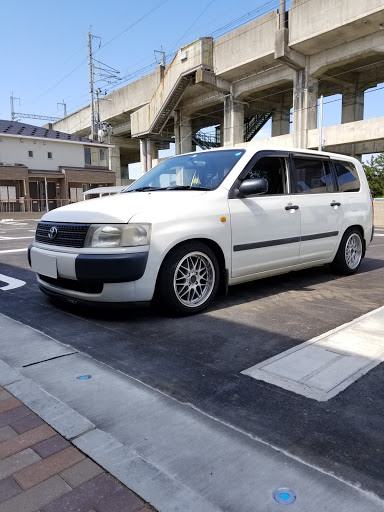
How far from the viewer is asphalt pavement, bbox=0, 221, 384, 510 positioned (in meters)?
1.91

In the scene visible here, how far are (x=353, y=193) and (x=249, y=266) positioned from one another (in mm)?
2373

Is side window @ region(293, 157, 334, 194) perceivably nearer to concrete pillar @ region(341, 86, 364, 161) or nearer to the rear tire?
the rear tire

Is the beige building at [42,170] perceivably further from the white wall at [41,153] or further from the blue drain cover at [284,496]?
the blue drain cover at [284,496]

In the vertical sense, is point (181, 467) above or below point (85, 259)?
below

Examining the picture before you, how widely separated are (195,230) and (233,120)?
29398mm

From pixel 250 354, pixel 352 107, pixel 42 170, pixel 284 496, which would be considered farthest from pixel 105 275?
pixel 42 170

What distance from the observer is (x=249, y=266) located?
4.32 metres

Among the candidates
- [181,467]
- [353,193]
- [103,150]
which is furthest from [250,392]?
[103,150]

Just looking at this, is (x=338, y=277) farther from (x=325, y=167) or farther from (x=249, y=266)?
(x=249, y=266)

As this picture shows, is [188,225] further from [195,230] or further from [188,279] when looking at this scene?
[188,279]

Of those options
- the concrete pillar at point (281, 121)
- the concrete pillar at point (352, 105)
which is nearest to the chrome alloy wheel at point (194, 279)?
the concrete pillar at point (352, 105)

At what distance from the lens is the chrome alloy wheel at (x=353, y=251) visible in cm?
575

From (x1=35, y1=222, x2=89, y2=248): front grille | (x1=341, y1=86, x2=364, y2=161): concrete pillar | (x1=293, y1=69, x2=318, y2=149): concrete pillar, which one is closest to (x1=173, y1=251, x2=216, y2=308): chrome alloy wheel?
(x1=35, y1=222, x2=89, y2=248): front grille

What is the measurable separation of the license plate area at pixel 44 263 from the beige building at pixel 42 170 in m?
28.3
